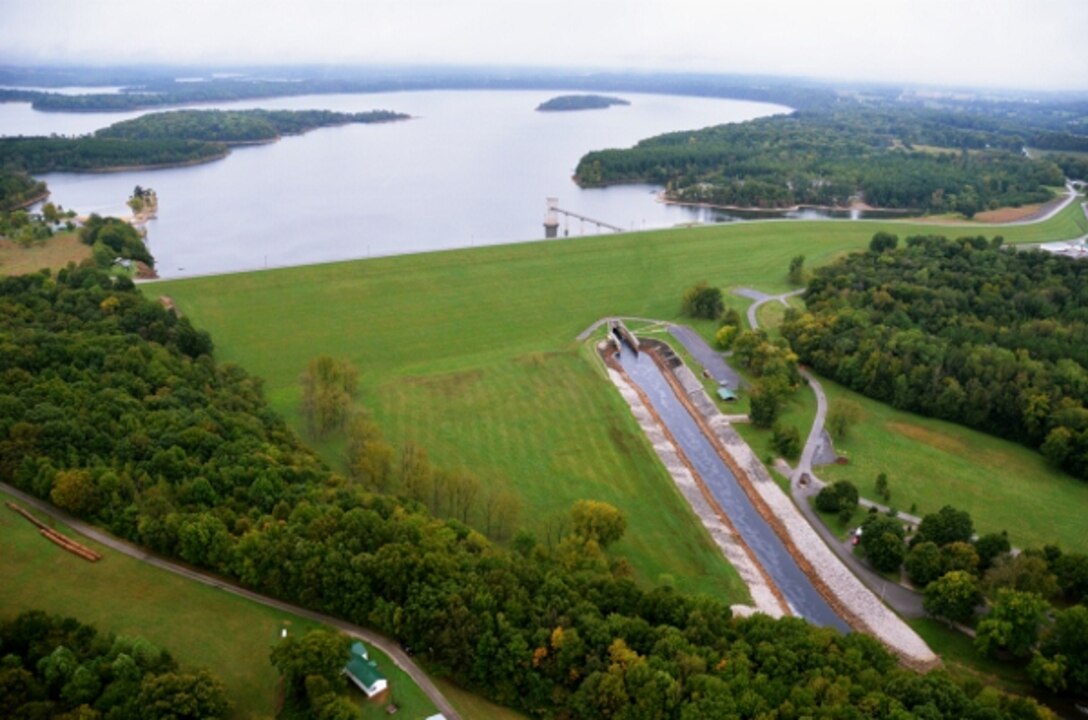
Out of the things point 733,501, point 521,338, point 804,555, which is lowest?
point 804,555

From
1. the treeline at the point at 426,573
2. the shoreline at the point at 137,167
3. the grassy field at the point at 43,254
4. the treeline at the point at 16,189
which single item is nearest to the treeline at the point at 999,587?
the treeline at the point at 426,573

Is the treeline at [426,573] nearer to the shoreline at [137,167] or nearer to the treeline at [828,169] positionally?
the treeline at [828,169]

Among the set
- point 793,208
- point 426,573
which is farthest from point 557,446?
point 793,208

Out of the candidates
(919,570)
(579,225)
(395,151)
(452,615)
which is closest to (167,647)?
(452,615)

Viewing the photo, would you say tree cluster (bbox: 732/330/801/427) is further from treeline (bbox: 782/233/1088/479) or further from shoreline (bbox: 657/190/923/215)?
shoreline (bbox: 657/190/923/215)

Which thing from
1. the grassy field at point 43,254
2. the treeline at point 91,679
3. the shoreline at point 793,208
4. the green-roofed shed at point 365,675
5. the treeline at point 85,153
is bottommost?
the green-roofed shed at point 365,675

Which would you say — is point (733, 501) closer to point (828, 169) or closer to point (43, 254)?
point (43, 254)
